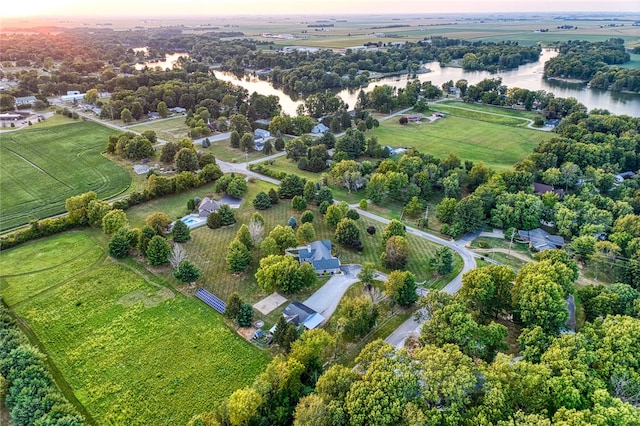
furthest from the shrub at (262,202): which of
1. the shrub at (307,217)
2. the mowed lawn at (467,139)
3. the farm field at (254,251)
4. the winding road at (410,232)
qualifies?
the mowed lawn at (467,139)

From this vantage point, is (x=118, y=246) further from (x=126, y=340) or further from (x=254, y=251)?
(x=254, y=251)

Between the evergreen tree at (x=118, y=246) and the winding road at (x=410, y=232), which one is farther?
the evergreen tree at (x=118, y=246)

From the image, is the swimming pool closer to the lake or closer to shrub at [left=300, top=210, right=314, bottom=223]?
shrub at [left=300, top=210, right=314, bottom=223]

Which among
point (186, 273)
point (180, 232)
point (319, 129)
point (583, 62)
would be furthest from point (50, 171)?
point (583, 62)

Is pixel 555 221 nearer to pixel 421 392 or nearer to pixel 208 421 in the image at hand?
pixel 421 392

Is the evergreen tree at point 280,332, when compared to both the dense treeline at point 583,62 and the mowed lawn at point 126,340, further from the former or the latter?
the dense treeline at point 583,62

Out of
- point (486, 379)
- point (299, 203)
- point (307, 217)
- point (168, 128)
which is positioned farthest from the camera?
point (168, 128)

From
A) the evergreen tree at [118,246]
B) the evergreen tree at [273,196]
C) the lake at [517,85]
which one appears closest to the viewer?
the evergreen tree at [118,246]
